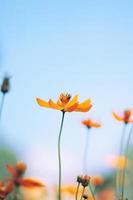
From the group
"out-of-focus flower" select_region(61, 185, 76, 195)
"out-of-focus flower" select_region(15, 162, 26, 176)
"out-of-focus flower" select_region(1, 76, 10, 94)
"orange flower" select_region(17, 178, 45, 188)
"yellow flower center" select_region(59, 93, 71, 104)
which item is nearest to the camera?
"orange flower" select_region(17, 178, 45, 188)

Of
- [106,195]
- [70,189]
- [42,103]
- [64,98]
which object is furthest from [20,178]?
[106,195]

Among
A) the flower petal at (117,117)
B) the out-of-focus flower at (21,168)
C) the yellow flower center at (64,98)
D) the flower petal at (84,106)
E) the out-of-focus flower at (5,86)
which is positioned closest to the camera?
the out-of-focus flower at (21,168)

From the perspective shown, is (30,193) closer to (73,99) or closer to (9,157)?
(73,99)

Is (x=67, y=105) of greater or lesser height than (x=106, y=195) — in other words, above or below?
above

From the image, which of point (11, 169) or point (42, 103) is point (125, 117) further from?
point (11, 169)

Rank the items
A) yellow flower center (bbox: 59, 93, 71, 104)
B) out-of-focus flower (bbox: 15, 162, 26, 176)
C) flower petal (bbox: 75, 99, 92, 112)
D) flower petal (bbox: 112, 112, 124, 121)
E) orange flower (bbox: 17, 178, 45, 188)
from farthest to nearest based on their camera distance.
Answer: flower petal (bbox: 112, 112, 124, 121) < yellow flower center (bbox: 59, 93, 71, 104) < flower petal (bbox: 75, 99, 92, 112) < out-of-focus flower (bbox: 15, 162, 26, 176) < orange flower (bbox: 17, 178, 45, 188)

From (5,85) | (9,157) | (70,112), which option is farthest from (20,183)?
(9,157)

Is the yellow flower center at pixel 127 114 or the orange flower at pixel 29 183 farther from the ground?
the yellow flower center at pixel 127 114

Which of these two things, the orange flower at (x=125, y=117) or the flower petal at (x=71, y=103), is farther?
the orange flower at (x=125, y=117)

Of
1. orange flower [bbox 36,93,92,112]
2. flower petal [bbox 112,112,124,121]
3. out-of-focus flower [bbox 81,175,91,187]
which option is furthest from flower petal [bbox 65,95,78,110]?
flower petal [bbox 112,112,124,121]

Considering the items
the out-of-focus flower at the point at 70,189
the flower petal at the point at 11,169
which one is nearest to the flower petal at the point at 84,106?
the flower petal at the point at 11,169

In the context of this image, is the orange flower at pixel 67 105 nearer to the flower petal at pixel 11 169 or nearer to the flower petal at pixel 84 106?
the flower petal at pixel 84 106

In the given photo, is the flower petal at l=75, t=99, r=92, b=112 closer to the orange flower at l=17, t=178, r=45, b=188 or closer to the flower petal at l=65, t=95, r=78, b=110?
the flower petal at l=65, t=95, r=78, b=110
